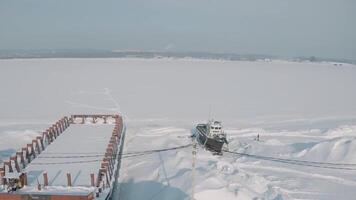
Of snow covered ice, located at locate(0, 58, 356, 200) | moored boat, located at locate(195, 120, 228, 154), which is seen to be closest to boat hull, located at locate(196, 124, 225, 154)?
moored boat, located at locate(195, 120, 228, 154)

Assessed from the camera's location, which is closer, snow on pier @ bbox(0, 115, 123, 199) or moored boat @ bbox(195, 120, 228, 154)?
snow on pier @ bbox(0, 115, 123, 199)

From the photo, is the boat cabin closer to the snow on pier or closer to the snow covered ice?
the snow covered ice

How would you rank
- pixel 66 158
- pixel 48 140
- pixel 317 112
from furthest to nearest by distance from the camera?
pixel 317 112
pixel 48 140
pixel 66 158

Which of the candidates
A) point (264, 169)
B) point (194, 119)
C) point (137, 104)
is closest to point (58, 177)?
point (264, 169)

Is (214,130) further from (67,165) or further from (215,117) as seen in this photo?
(215,117)

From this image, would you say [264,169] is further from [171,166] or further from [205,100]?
[205,100]

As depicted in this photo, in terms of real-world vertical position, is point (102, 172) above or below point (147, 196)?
above

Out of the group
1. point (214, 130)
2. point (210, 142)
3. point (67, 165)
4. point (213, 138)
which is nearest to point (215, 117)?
point (214, 130)
